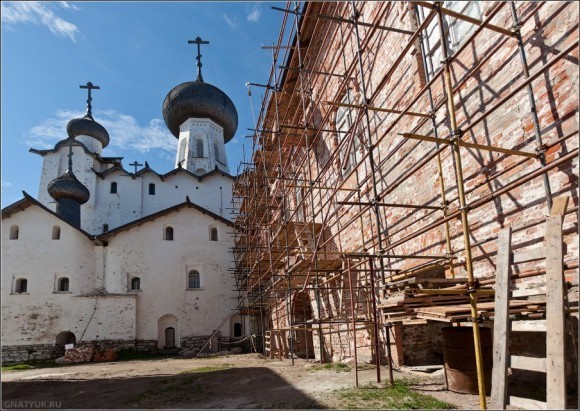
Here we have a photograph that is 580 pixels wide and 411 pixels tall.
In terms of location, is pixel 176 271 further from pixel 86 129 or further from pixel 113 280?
pixel 86 129

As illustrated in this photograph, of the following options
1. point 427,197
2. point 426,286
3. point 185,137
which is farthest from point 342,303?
point 185,137

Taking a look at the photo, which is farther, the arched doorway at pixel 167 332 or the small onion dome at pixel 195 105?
the small onion dome at pixel 195 105

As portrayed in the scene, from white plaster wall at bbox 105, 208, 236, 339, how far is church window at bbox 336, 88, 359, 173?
1410 centimetres

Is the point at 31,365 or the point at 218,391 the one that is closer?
the point at 218,391

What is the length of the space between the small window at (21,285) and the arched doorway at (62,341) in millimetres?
2942

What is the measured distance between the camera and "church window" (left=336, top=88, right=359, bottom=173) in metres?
11.1

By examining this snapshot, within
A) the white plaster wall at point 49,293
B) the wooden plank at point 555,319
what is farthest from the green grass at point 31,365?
the wooden plank at point 555,319

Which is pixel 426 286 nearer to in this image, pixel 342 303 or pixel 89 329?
pixel 342 303

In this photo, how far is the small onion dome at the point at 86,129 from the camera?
34875 mm

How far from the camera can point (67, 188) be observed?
28281 millimetres

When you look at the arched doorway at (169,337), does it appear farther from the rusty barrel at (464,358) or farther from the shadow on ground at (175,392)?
the rusty barrel at (464,358)

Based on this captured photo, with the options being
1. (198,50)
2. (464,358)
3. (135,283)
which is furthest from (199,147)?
(464,358)

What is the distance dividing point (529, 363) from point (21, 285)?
23957 mm

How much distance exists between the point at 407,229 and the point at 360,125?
3.62m
